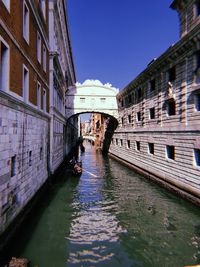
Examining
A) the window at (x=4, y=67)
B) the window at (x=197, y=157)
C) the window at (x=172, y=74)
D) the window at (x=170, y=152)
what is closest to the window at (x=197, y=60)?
the window at (x=172, y=74)

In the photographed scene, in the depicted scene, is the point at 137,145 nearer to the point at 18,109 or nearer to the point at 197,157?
the point at 197,157

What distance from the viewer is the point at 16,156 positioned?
703 centimetres

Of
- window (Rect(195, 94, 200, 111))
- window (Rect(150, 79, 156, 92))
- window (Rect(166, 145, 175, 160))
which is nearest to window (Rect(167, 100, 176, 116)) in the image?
window (Rect(166, 145, 175, 160))

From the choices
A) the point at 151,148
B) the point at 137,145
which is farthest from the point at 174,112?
the point at 137,145

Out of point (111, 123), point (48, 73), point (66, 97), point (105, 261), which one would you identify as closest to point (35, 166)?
point (105, 261)

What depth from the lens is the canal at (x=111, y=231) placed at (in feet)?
19.1

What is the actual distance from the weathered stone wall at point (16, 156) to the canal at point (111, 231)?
3.29ft

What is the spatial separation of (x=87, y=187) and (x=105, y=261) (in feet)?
25.4

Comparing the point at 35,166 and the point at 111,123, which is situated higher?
the point at 111,123

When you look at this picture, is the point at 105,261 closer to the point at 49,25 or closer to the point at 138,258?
the point at 138,258

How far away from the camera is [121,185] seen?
13.9m

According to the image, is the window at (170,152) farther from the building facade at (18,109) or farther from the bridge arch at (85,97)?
the bridge arch at (85,97)

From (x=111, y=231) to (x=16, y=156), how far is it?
4182 mm

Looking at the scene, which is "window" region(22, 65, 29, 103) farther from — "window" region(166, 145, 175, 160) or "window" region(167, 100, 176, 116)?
"window" region(166, 145, 175, 160)
